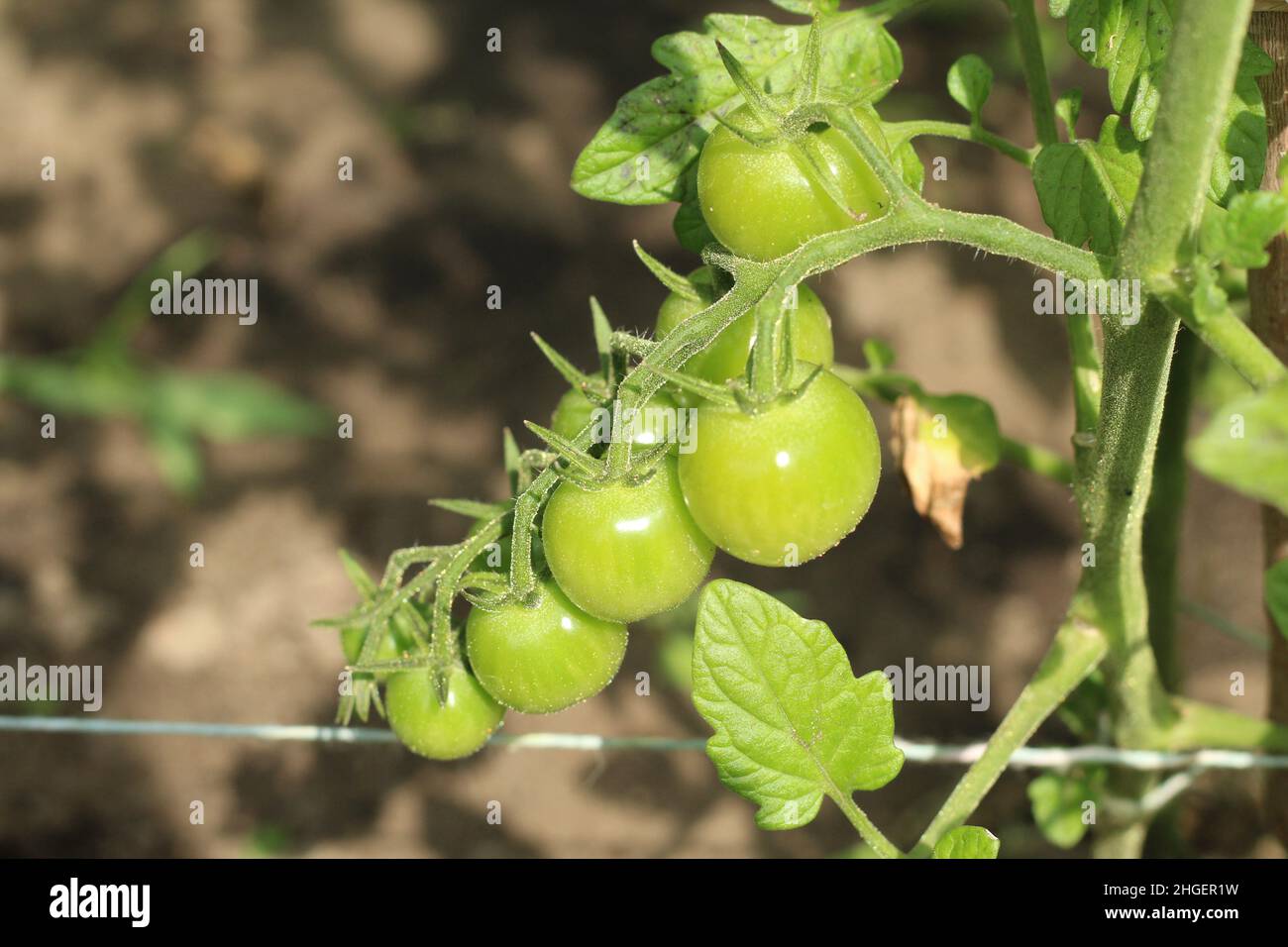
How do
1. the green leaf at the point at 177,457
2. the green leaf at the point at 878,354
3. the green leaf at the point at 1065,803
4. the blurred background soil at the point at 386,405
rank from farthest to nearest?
the green leaf at the point at 177,457 < the blurred background soil at the point at 386,405 < the green leaf at the point at 1065,803 < the green leaf at the point at 878,354

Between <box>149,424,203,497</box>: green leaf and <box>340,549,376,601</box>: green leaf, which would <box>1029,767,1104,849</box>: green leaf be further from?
<box>149,424,203,497</box>: green leaf

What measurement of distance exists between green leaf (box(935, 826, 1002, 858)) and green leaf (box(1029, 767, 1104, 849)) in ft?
2.04

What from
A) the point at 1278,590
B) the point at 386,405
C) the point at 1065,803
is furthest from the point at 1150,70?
the point at 386,405

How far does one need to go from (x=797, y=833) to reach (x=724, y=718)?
1.22 metres

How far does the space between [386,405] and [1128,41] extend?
184 cm

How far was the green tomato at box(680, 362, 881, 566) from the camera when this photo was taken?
756mm

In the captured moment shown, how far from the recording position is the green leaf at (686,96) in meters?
0.97

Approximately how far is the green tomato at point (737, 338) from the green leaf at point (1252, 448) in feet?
1.12

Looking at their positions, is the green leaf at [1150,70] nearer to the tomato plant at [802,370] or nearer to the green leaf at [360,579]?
the tomato plant at [802,370]

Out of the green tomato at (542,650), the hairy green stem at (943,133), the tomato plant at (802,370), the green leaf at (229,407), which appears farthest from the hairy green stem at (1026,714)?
the green leaf at (229,407)
